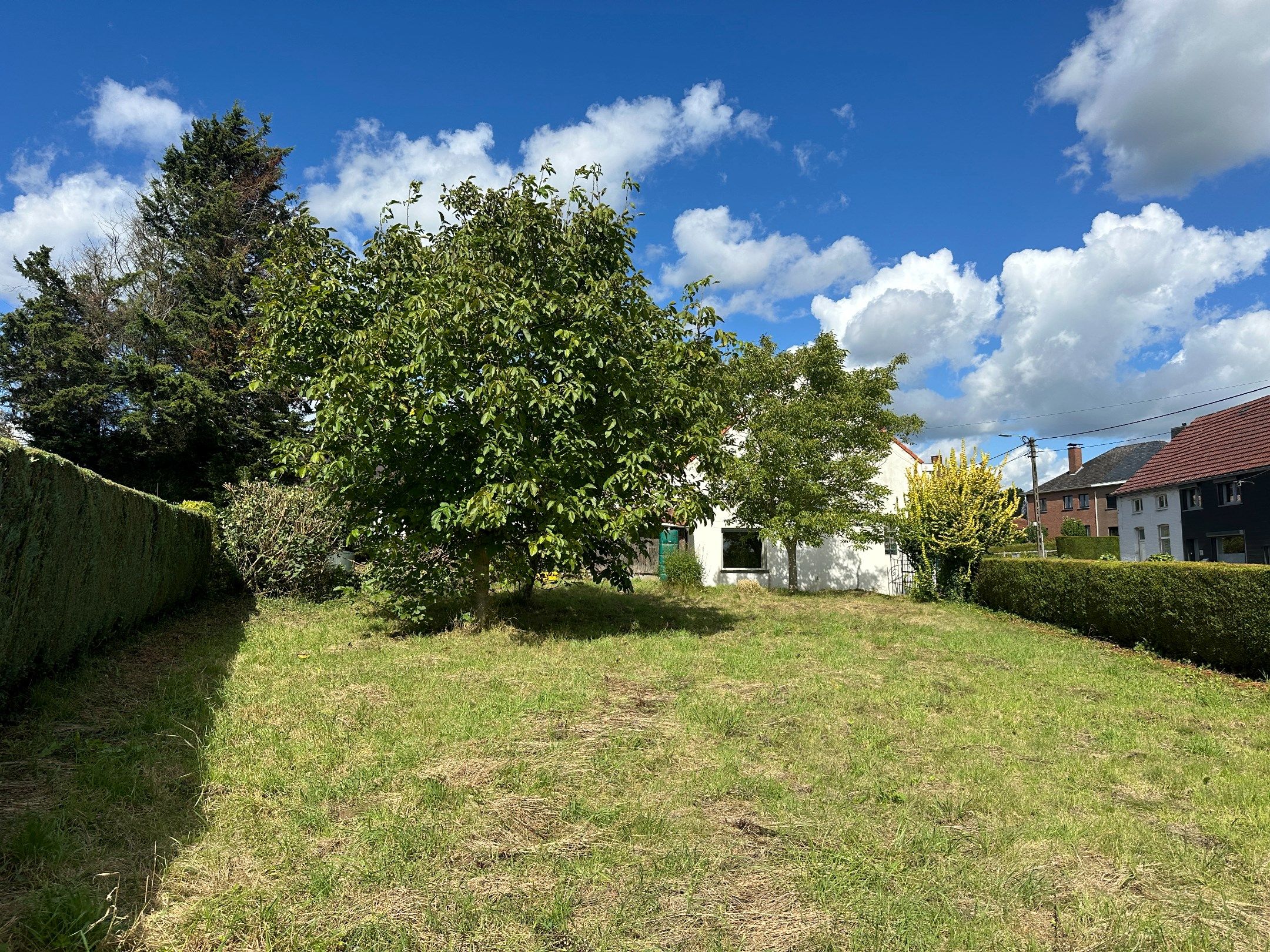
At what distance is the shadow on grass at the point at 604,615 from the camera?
36.6 ft

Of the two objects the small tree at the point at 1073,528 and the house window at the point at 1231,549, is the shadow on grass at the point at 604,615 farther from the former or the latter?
the small tree at the point at 1073,528

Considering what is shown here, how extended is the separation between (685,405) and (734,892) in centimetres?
738

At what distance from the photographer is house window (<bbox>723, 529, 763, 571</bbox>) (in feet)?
78.5

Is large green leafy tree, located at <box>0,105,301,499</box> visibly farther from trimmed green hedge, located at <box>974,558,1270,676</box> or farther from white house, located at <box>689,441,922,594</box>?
trimmed green hedge, located at <box>974,558,1270,676</box>

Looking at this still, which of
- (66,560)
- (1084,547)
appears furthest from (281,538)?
(1084,547)

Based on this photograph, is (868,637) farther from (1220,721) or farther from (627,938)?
(627,938)

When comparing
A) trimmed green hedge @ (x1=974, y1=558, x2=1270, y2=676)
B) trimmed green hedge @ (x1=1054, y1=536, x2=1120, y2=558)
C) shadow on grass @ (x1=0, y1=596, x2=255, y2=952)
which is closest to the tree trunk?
shadow on grass @ (x1=0, y1=596, x2=255, y2=952)

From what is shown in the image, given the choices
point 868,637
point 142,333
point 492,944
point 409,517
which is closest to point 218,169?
point 142,333

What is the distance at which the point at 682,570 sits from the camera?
842 inches

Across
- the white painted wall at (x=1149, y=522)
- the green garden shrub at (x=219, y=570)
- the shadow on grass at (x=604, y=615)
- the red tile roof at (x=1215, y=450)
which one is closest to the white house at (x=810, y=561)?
the shadow on grass at (x=604, y=615)

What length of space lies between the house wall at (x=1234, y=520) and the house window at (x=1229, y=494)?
0.10 m

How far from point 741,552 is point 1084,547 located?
24.3 metres

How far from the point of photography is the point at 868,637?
11758mm

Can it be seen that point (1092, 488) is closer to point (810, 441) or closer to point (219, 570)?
point (810, 441)
